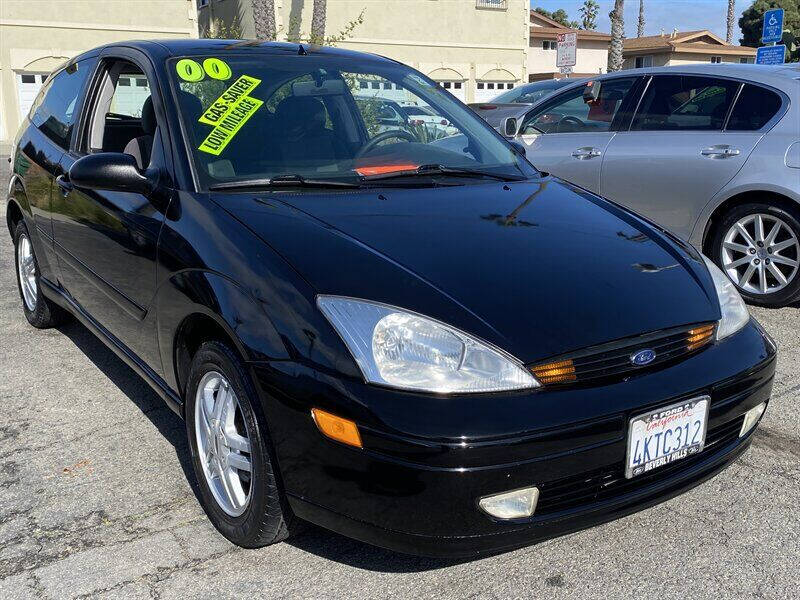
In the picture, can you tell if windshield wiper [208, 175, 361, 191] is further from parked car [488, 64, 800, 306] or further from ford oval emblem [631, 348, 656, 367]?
parked car [488, 64, 800, 306]

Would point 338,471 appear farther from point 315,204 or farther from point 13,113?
point 13,113

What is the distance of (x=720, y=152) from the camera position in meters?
5.64

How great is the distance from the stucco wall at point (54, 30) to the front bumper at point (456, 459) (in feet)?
83.5

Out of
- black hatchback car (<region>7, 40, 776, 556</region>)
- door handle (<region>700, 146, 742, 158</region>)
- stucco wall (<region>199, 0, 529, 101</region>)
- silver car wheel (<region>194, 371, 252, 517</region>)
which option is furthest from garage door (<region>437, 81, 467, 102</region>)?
silver car wheel (<region>194, 371, 252, 517</region>)

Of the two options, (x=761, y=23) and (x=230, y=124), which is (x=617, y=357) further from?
(x=761, y=23)

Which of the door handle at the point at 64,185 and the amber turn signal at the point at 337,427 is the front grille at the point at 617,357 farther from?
the door handle at the point at 64,185

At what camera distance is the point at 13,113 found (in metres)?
25.5

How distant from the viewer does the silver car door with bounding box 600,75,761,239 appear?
566cm


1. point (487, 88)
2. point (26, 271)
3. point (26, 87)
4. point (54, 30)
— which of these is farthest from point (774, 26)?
point (26, 87)

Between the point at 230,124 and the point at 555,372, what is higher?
the point at 230,124

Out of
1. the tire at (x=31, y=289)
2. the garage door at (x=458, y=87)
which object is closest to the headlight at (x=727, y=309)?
the tire at (x=31, y=289)

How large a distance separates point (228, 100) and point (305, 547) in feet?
5.80

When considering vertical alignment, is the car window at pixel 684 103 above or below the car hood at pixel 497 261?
above

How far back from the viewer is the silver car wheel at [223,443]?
2707 millimetres
